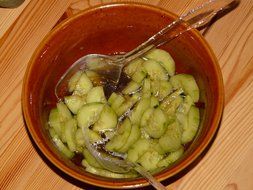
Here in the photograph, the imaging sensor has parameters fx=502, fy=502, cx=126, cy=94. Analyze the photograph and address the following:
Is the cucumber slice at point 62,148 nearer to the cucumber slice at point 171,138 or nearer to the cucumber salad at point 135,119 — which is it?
the cucumber salad at point 135,119

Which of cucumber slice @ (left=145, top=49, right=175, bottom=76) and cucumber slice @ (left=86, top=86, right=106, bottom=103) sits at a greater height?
cucumber slice @ (left=145, top=49, right=175, bottom=76)

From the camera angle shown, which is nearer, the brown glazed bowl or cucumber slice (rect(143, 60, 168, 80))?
the brown glazed bowl

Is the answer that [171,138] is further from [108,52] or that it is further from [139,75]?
[108,52]

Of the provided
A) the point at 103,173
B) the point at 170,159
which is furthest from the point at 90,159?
the point at 170,159

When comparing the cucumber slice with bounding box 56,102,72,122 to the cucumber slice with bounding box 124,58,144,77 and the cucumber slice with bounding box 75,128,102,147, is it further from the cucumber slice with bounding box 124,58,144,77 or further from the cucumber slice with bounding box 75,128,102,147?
the cucumber slice with bounding box 124,58,144,77

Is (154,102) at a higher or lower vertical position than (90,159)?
higher

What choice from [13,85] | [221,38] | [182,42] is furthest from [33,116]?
[221,38]

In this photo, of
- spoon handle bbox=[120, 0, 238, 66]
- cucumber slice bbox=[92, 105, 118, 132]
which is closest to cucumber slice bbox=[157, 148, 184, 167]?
cucumber slice bbox=[92, 105, 118, 132]
